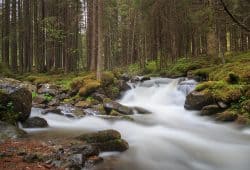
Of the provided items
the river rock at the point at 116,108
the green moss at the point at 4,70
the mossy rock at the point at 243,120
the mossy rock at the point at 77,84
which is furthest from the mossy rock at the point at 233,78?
the green moss at the point at 4,70

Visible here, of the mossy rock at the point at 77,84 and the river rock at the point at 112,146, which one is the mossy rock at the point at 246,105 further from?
the mossy rock at the point at 77,84

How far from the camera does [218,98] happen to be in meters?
13.9

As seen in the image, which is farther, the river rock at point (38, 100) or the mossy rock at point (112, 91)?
the mossy rock at point (112, 91)

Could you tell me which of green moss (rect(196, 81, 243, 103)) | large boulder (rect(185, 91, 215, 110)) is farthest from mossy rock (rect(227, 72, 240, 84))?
large boulder (rect(185, 91, 215, 110))

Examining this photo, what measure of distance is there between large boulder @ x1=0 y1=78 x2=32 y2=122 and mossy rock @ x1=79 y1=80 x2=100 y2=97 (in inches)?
235

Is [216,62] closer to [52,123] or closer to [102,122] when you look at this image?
[102,122]

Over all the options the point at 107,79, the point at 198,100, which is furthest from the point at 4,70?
the point at 198,100

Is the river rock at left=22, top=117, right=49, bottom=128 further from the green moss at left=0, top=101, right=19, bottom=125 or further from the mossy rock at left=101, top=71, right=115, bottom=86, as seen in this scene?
the mossy rock at left=101, top=71, right=115, bottom=86

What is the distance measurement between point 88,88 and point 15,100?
7070 mm

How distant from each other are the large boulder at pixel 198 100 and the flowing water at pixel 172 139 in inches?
14.7

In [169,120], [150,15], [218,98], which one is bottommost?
[169,120]

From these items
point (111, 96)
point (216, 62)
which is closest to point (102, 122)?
point (111, 96)

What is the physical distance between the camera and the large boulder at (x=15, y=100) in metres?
10.7

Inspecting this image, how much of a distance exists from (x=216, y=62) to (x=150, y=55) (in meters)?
17.4
